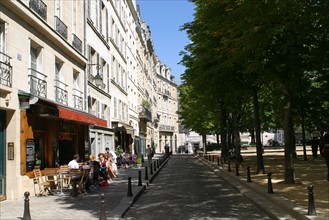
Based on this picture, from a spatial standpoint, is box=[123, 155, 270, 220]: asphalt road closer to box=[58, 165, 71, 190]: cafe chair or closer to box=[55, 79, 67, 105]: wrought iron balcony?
box=[58, 165, 71, 190]: cafe chair

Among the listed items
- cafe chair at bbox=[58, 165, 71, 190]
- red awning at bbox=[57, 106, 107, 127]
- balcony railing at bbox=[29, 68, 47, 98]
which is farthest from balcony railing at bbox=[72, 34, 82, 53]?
cafe chair at bbox=[58, 165, 71, 190]

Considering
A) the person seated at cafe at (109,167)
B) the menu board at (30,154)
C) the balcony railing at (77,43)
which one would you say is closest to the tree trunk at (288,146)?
the person seated at cafe at (109,167)

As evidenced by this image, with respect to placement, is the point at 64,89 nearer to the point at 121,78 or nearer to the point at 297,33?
the point at 297,33

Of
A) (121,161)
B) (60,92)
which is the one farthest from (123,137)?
(60,92)

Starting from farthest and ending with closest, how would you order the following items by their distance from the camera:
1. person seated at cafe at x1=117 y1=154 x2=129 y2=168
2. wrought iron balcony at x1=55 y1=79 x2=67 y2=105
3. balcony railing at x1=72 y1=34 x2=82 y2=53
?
person seated at cafe at x1=117 y1=154 x2=129 y2=168, balcony railing at x1=72 y1=34 x2=82 y2=53, wrought iron balcony at x1=55 y1=79 x2=67 y2=105

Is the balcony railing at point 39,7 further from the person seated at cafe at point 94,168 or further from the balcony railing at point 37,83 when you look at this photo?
the person seated at cafe at point 94,168

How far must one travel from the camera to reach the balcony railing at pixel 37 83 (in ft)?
52.3

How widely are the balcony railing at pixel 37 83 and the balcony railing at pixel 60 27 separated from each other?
10.4 ft

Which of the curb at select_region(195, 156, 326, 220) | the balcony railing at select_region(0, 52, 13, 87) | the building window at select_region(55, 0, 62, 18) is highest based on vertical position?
the building window at select_region(55, 0, 62, 18)

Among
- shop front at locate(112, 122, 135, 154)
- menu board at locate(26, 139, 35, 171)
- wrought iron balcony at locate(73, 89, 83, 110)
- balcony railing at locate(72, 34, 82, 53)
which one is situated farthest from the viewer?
shop front at locate(112, 122, 135, 154)

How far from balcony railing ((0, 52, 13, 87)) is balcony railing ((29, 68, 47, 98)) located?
5.67 ft

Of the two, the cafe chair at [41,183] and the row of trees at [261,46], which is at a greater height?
the row of trees at [261,46]

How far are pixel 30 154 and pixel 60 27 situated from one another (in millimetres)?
7112

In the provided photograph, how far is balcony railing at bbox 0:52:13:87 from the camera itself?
13.3 m
